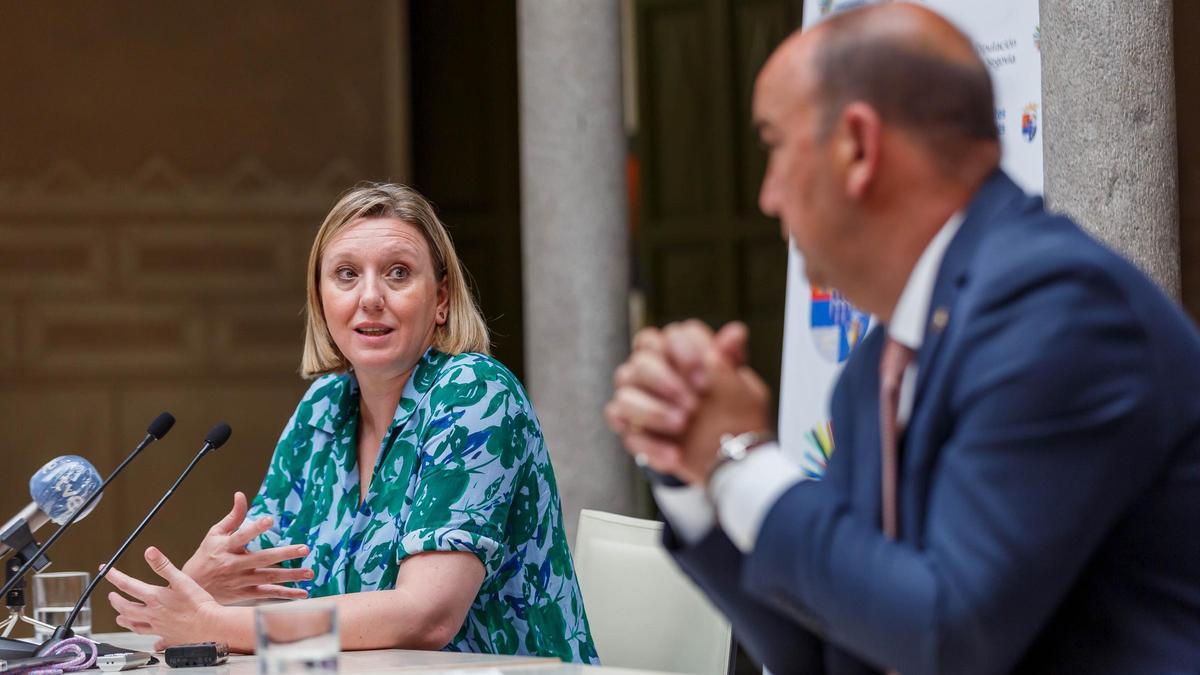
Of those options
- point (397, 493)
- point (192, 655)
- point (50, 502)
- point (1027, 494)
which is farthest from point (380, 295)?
point (1027, 494)

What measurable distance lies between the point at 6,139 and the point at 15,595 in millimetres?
4564

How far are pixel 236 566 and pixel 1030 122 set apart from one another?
73.2 inches

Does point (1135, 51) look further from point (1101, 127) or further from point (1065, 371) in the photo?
point (1065, 371)

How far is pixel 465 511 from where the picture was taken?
2307 mm

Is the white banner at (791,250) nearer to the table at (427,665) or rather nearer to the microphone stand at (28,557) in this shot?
the table at (427,665)

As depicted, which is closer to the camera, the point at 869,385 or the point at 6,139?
the point at 869,385

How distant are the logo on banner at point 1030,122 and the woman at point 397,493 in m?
1.23

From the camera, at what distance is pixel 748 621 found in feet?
4.82

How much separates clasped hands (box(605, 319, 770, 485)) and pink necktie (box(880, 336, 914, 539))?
0.13 meters

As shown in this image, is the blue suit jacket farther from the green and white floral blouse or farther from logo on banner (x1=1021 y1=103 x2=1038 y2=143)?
logo on banner (x1=1021 y1=103 x2=1038 y2=143)

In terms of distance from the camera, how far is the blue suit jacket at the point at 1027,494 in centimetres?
114

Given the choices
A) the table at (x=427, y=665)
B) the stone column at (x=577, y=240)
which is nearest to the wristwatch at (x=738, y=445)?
the table at (x=427, y=665)

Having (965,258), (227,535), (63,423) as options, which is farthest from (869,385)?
→ (63,423)

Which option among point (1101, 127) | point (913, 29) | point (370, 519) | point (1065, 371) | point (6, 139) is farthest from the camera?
point (6, 139)
